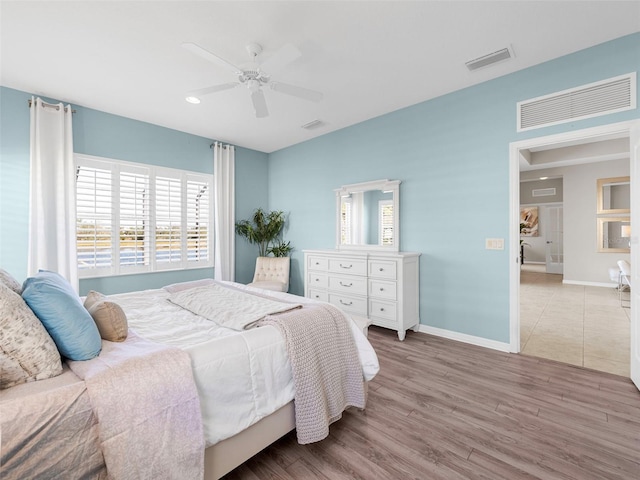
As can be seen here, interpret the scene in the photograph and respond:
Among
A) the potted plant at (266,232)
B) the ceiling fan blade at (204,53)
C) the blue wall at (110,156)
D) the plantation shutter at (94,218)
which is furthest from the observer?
the potted plant at (266,232)

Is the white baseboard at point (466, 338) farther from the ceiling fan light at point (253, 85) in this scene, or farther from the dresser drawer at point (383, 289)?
the ceiling fan light at point (253, 85)

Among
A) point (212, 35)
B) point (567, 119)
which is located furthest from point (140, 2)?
point (567, 119)

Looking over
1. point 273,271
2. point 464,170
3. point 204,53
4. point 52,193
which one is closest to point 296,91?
point 204,53

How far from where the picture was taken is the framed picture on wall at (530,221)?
940 cm

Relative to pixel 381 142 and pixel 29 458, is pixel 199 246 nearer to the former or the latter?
pixel 381 142

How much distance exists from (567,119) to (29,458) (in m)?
4.11

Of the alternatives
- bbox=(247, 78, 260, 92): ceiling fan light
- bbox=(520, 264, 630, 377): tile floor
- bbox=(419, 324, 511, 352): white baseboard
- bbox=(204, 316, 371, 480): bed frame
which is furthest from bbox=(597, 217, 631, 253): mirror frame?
bbox=(204, 316, 371, 480): bed frame

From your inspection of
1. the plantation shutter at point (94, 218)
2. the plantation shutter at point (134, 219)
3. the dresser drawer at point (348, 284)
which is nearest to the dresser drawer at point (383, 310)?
the dresser drawer at point (348, 284)

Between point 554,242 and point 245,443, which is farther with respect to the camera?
point 554,242

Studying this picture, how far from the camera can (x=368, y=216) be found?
4168 mm

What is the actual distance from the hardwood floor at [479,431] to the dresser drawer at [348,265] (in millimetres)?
1282

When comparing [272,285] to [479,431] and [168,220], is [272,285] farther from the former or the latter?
[479,431]

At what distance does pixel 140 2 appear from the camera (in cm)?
204

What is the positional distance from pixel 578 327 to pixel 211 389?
4603 mm
